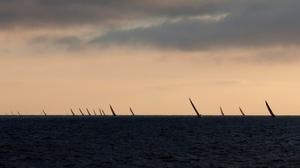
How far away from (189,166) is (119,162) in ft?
28.1

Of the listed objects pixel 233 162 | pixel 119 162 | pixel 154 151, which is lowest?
pixel 233 162

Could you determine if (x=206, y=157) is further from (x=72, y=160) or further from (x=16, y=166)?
(x=16, y=166)

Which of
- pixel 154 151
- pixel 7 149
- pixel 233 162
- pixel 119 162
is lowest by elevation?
pixel 233 162

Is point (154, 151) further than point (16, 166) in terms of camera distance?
Yes

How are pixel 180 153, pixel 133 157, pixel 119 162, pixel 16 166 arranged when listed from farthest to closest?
pixel 180 153
pixel 133 157
pixel 119 162
pixel 16 166

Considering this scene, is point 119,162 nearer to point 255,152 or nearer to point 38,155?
point 38,155

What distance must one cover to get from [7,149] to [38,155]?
1174 cm

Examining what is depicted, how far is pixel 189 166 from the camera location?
6384cm

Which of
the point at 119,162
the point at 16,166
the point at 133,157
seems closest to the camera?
the point at 16,166

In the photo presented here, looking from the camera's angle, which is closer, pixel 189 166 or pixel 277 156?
pixel 189 166

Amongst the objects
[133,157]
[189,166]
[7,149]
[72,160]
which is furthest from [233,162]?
[7,149]

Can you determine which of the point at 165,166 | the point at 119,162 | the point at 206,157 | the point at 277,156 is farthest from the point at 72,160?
the point at 277,156

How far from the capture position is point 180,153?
263 feet

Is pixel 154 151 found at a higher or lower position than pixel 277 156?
higher
